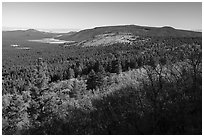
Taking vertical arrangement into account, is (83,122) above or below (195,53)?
below

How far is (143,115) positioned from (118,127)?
89 cm

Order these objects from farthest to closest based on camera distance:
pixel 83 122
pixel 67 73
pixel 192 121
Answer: pixel 67 73 < pixel 83 122 < pixel 192 121

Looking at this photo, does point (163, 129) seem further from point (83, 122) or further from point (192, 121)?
point (83, 122)

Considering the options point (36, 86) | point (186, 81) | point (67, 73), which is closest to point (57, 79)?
point (67, 73)

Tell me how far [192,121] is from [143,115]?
4.92 feet

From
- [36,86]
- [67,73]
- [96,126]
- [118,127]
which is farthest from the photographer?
[67,73]

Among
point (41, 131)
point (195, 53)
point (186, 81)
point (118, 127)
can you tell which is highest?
point (195, 53)

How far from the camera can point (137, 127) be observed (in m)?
7.11

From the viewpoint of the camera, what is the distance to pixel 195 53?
34.1 ft

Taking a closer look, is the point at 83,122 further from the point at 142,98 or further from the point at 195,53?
the point at 195,53

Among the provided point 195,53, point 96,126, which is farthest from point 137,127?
point 195,53

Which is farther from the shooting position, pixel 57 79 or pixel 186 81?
pixel 57 79

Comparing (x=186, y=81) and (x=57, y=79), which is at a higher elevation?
(x=186, y=81)

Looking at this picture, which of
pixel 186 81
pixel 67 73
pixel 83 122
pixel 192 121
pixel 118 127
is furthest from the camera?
pixel 67 73
